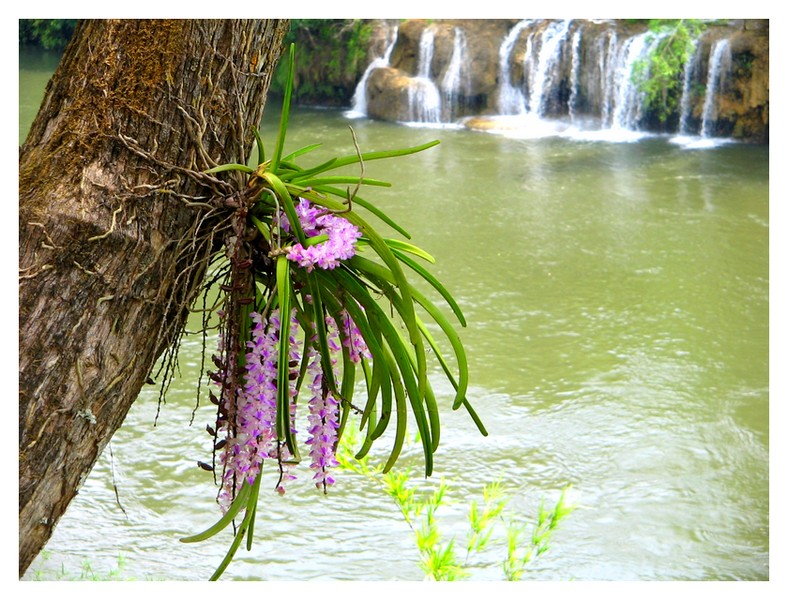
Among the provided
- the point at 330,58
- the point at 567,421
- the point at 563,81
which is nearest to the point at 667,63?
the point at 563,81

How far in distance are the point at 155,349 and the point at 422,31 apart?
873cm

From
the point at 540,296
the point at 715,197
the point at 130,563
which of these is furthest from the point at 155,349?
the point at 715,197

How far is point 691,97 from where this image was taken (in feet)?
27.4

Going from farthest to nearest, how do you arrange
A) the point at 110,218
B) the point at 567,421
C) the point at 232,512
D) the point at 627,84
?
the point at 627,84, the point at 567,421, the point at 232,512, the point at 110,218

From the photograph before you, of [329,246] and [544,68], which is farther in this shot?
[544,68]

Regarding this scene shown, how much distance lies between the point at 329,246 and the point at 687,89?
8.06 meters

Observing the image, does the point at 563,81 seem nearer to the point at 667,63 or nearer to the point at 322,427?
the point at 667,63

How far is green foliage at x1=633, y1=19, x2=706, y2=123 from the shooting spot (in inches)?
328

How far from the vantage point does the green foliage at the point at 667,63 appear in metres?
8.34

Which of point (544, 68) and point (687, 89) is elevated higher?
point (544, 68)

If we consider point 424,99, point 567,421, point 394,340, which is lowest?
point 567,421

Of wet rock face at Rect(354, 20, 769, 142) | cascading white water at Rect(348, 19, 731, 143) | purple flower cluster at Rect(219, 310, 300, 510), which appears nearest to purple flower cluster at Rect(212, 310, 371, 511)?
purple flower cluster at Rect(219, 310, 300, 510)

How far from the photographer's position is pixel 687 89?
27.4 ft

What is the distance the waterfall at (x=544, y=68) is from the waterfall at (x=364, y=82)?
1.55 meters
